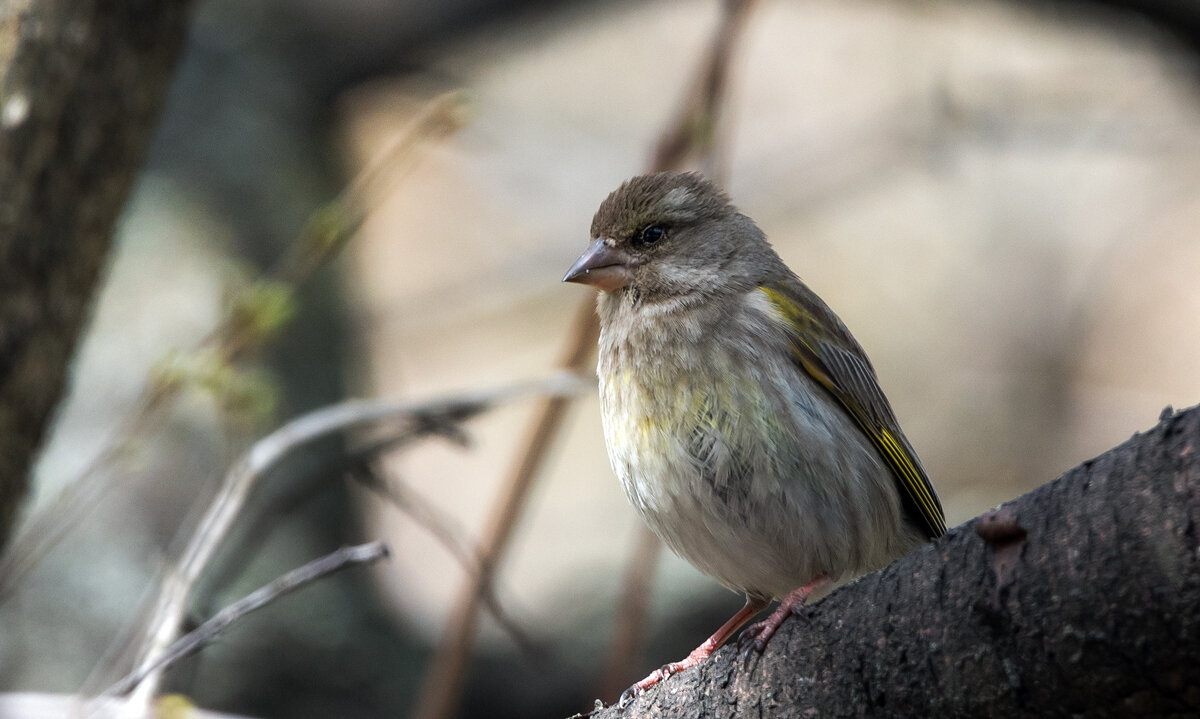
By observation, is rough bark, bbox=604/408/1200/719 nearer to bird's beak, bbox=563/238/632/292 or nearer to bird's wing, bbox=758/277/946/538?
bird's wing, bbox=758/277/946/538

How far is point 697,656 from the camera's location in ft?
9.96

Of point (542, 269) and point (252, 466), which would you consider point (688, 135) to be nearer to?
point (252, 466)

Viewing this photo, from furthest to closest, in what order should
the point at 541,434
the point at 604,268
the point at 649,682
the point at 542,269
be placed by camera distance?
the point at 542,269, the point at 541,434, the point at 604,268, the point at 649,682

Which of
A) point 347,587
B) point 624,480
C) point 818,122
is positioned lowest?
point 624,480

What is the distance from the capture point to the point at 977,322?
1091 cm

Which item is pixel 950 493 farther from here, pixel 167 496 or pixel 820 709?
pixel 820 709

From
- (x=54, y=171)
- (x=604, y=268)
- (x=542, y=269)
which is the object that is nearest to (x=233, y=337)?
(x=54, y=171)

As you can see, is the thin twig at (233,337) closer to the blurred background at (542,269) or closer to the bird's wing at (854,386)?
the blurred background at (542,269)

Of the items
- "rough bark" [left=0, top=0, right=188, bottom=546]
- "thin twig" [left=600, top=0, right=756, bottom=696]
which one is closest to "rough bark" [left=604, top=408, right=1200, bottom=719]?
"thin twig" [left=600, top=0, right=756, bottom=696]

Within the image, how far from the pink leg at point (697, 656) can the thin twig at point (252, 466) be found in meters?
0.82

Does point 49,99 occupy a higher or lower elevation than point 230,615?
higher

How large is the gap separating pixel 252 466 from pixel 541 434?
1.22 m

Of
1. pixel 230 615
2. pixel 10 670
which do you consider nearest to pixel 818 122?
pixel 10 670

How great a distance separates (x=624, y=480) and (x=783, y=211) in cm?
605
